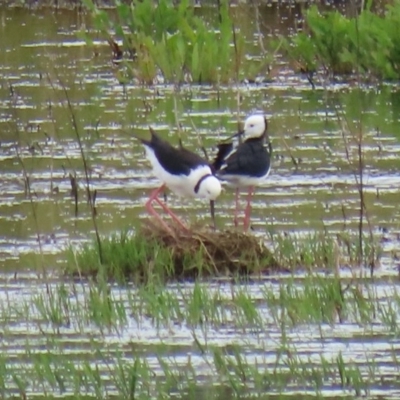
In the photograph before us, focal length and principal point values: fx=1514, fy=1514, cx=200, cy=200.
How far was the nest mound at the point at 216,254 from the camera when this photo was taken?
7.49 m

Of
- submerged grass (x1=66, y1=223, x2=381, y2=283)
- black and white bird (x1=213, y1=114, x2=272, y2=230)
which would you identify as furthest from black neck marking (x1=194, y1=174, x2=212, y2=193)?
submerged grass (x1=66, y1=223, x2=381, y2=283)

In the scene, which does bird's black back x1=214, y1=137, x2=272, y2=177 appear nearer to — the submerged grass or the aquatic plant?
the submerged grass

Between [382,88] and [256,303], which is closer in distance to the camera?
[256,303]

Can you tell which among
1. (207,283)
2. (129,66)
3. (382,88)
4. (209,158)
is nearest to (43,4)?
(129,66)

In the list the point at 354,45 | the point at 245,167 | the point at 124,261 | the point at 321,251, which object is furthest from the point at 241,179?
the point at 354,45

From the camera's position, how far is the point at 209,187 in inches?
324

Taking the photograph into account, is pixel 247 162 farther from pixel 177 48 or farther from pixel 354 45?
pixel 177 48

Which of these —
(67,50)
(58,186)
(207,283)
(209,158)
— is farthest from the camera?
(67,50)

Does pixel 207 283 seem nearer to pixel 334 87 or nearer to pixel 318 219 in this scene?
pixel 318 219

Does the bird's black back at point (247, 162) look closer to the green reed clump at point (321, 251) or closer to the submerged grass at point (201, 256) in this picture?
the green reed clump at point (321, 251)

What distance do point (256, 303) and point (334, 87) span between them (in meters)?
7.19

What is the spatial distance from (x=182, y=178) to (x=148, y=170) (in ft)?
7.11

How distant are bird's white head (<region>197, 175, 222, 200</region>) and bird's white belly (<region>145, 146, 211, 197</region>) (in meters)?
0.05

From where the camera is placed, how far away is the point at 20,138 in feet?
38.1
